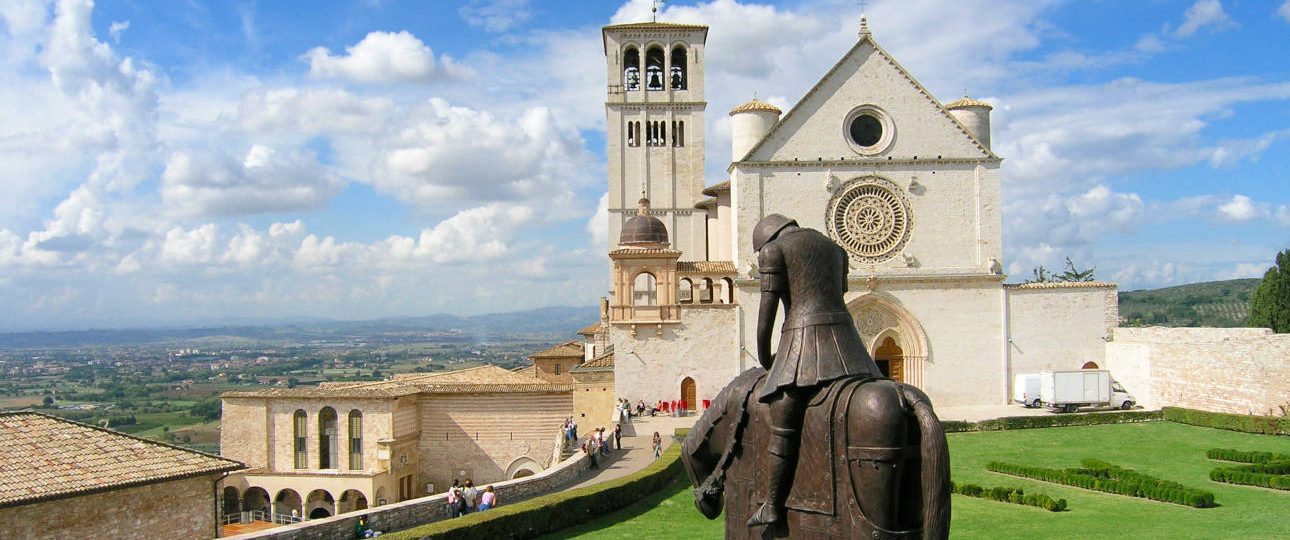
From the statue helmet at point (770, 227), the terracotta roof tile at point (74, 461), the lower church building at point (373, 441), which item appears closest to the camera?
the statue helmet at point (770, 227)

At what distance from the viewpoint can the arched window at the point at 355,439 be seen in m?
34.3

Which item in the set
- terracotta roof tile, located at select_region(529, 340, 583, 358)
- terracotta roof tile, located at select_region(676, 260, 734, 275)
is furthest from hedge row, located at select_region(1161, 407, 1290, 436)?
terracotta roof tile, located at select_region(529, 340, 583, 358)

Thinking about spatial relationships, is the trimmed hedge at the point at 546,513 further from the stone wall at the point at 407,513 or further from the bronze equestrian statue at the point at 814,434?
the bronze equestrian statue at the point at 814,434

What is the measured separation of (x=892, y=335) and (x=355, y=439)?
19375 millimetres

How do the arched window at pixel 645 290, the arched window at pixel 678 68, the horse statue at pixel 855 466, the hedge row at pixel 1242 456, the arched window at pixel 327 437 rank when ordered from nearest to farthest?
the horse statue at pixel 855 466 < the hedge row at pixel 1242 456 < the arched window at pixel 327 437 < the arched window at pixel 645 290 < the arched window at pixel 678 68

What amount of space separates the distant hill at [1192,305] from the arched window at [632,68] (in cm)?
8791

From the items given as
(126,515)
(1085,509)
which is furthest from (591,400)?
(1085,509)

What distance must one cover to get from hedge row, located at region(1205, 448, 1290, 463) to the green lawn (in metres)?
0.31

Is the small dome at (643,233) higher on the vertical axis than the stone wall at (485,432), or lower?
higher

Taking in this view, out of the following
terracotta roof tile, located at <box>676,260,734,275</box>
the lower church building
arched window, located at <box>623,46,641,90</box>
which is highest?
arched window, located at <box>623,46,641,90</box>

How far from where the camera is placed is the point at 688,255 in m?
47.7

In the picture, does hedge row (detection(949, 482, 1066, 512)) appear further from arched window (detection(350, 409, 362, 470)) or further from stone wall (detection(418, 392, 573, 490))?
arched window (detection(350, 409, 362, 470))

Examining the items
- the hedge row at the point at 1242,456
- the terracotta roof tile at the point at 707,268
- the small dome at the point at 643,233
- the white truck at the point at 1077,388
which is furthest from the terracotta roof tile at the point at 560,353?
the hedge row at the point at 1242,456

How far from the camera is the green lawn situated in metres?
16.7
